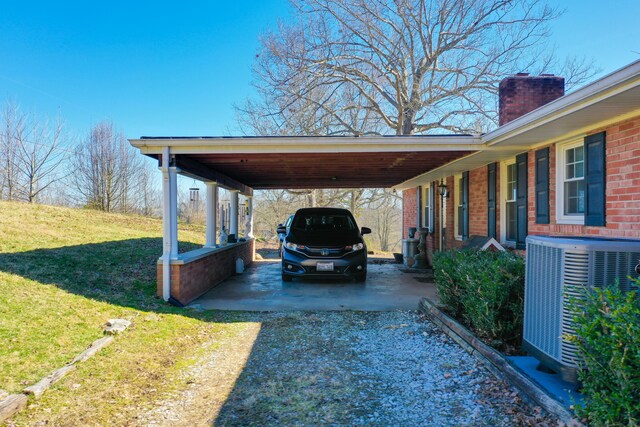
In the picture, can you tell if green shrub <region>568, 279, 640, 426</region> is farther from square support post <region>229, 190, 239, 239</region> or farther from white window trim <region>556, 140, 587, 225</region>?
square support post <region>229, 190, 239, 239</region>

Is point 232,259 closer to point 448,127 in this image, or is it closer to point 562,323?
point 562,323

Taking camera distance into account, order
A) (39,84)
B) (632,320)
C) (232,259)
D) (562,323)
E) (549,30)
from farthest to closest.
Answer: (39,84) < (549,30) < (232,259) < (562,323) < (632,320)

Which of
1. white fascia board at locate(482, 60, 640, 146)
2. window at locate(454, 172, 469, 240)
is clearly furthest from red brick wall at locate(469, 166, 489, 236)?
white fascia board at locate(482, 60, 640, 146)

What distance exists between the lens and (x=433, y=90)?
16188 mm

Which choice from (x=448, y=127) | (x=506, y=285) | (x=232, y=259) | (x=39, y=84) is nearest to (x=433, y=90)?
(x=448, y=127)

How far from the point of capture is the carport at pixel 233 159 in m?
6.16

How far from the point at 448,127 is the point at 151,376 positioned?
Result: 52.5 ft

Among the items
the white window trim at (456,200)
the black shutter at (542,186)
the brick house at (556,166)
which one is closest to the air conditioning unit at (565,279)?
the brick house at (556,166)

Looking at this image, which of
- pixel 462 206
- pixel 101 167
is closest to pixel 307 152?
pixel 462 206

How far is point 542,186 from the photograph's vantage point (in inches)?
232

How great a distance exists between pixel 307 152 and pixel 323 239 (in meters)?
2.42

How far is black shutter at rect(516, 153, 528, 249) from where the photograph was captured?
6.45 metres

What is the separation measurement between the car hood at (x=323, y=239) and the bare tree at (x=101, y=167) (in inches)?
697

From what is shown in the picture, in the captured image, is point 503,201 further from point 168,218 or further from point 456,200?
point 168,218
